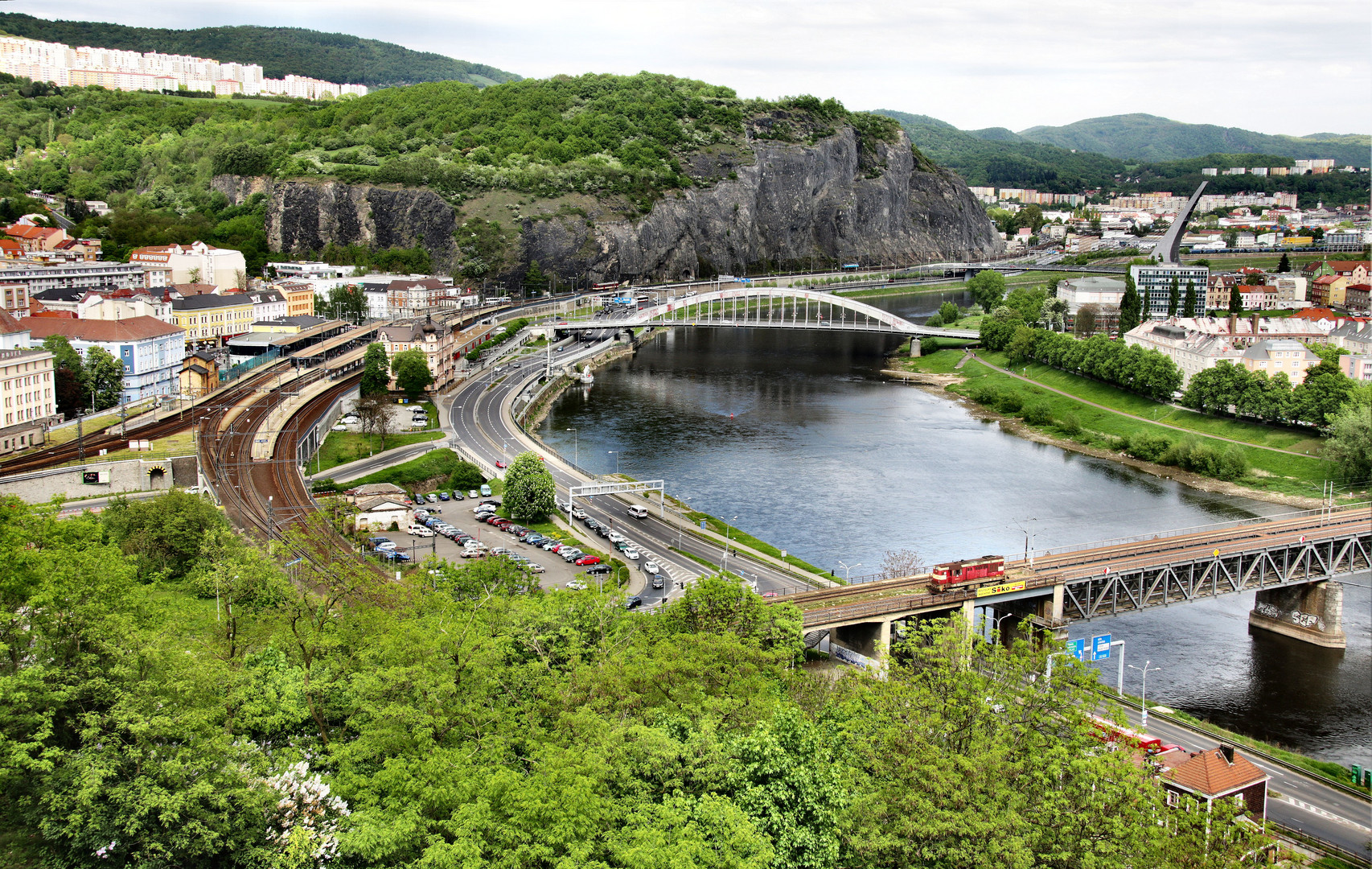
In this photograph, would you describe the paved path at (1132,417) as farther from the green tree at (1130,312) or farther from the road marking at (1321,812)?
the road marking at (1321,812)

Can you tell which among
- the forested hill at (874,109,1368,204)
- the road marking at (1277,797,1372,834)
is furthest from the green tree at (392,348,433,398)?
the forested hill at (874,109,1368,204)

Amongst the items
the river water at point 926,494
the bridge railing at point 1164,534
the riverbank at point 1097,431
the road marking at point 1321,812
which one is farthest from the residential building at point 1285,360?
the road marking at point 1321,812

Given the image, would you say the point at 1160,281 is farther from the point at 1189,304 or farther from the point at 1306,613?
the point at 1306,613

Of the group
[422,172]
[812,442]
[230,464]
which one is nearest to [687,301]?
[422,172]

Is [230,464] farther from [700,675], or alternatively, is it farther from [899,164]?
[899,164]

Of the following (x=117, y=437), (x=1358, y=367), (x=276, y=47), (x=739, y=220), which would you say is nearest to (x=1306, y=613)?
(x=1358, y=367)

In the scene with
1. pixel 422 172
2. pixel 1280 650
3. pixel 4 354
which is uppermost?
pixel 422 172
